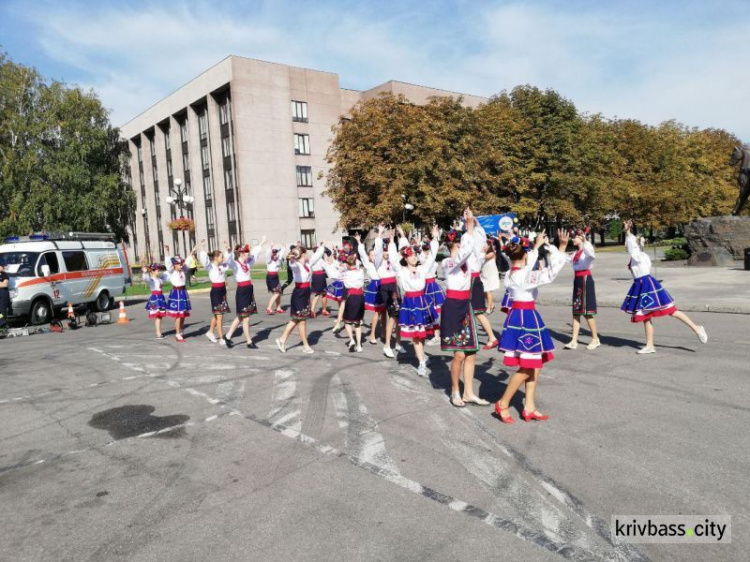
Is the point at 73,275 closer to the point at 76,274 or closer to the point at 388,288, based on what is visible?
the point at 76,274

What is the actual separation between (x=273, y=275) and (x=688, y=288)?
41.0 feet

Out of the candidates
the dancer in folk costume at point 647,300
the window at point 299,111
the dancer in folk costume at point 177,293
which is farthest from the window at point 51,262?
the window at point 299,111

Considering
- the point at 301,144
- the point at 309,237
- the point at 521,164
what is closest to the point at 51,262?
the point at 521,164

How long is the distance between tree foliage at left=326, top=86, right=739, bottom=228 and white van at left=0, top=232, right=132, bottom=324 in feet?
50.1

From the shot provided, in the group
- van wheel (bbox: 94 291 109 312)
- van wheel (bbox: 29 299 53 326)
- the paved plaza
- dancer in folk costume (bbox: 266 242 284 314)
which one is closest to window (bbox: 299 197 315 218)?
van wheel (bbox: 94 291 109 312)

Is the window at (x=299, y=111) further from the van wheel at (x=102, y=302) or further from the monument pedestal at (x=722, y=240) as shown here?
the monument pedestal at (x=722, y=240)

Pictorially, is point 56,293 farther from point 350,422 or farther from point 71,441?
point 350,422

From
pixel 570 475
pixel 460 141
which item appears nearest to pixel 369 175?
pixel 460 141

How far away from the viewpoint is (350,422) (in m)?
6.18

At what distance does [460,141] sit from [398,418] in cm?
3024

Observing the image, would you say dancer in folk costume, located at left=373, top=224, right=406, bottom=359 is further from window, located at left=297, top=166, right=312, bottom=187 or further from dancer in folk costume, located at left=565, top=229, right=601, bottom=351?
window, located at left=297, top=166, right=312, bottom=187

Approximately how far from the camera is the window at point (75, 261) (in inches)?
758

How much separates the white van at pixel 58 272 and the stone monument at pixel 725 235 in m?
24.7

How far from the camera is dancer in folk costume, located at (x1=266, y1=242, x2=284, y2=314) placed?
1288cm
